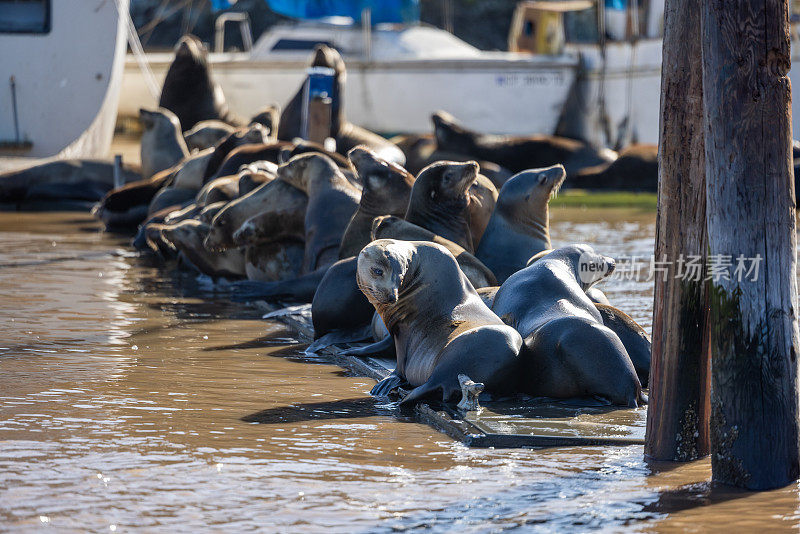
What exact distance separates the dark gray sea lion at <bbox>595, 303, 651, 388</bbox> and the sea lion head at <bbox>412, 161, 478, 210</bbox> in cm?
180

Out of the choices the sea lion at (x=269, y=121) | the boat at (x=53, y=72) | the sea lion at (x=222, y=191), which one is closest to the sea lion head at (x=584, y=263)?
the sea lion at (x=222, y=191)

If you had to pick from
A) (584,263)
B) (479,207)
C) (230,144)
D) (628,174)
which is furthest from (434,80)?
(584,263)

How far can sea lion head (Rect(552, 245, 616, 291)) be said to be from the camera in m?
5.77

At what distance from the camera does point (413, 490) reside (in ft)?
12.0

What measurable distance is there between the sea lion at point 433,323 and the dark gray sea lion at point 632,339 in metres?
0.61

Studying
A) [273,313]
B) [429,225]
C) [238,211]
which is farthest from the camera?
[238,211]

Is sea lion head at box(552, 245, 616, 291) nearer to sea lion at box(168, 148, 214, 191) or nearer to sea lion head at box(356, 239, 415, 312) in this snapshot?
sea lion head at box(356, 239, 415, 312)

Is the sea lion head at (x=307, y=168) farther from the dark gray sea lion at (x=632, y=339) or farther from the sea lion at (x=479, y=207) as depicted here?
the dark gray sea lion at (x=632, y=339)

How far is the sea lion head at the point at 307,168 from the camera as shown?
866 centimetres

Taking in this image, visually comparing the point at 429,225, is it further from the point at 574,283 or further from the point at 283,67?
the point at 283,67

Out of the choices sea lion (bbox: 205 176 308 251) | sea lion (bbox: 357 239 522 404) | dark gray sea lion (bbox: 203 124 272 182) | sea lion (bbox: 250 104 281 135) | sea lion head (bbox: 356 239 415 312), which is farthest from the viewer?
sea lion (bbox: 250 104 281 135)

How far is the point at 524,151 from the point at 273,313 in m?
12.3

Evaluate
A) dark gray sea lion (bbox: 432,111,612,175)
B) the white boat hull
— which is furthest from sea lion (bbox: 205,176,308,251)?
the white boat hull

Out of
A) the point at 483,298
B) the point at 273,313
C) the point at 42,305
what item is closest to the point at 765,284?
the point at 483,298
